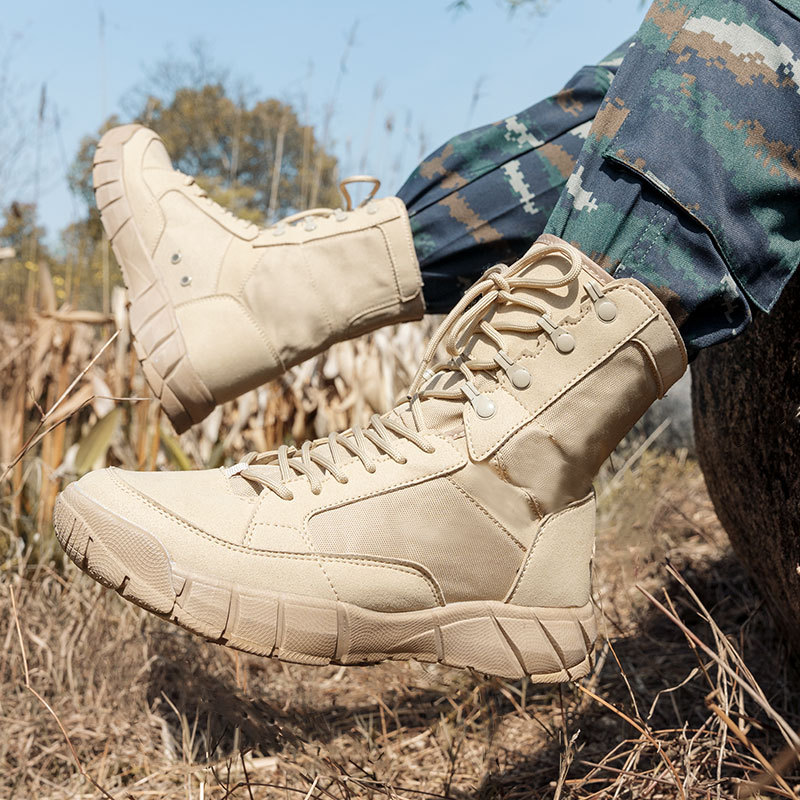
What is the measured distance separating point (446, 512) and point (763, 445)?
22.8 inches

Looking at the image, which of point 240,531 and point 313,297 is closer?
point 240,531

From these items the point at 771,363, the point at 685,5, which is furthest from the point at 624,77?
the point at 771,363

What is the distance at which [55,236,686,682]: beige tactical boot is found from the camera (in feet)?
3.50

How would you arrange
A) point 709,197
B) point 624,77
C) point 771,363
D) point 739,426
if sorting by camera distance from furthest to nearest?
point 739,426 → point 771,363 → point 624,77 → point 709,197

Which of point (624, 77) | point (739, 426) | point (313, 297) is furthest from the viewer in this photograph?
point (313, 297)

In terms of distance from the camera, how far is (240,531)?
111 cm

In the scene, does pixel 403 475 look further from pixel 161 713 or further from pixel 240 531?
pixel 161 713

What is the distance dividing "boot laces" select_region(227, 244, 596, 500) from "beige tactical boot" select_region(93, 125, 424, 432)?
0.31 metres

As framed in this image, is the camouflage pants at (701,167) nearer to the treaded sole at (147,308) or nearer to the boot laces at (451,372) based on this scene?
the boot laces at (451,372)

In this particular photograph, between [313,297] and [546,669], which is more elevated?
[313,297]

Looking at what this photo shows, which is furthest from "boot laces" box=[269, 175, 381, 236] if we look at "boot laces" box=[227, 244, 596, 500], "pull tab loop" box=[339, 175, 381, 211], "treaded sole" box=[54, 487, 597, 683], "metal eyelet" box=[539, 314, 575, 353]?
"treaded sole" box=[54, 487, 597, 683]

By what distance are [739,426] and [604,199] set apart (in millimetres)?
566

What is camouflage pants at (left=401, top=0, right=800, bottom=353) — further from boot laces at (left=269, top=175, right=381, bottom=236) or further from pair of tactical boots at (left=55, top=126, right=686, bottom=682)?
boot laces at (left=269, top=175, right=381, bottom=236)

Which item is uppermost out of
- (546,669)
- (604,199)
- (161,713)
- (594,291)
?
(604,199)
